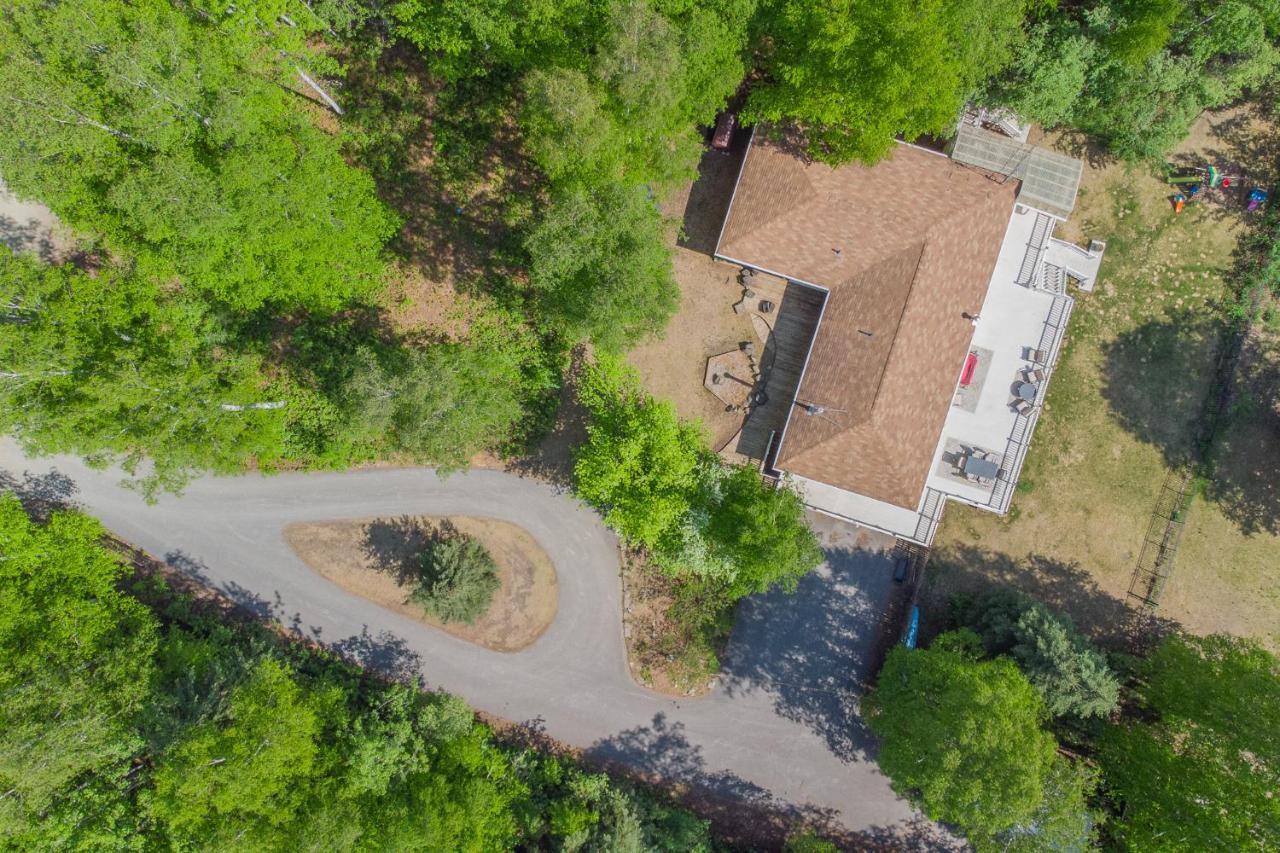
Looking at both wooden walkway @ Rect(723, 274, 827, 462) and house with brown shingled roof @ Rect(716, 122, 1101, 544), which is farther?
wooden walkway @ Rect(723, 274, 827, 462)

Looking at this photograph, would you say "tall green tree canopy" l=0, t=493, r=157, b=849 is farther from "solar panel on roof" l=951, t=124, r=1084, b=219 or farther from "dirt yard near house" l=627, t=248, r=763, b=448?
"solar panel on roof" l=951, t=124, r=1084, b=219

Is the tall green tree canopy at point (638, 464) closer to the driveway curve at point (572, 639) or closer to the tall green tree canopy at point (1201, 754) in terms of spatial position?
the driveway curve at point (572, 639)

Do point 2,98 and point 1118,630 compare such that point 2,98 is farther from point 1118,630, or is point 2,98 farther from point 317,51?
point 1118,630

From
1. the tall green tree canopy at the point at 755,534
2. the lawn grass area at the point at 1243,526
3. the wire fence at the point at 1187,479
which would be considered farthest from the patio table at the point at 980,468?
the lawn grass area at the point at 1243,526

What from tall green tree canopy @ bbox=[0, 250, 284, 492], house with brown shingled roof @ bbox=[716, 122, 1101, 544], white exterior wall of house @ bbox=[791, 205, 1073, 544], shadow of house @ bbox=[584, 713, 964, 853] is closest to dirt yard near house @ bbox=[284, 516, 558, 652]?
tall green tree canopy @ bbox=[0, 250, 284, 492]

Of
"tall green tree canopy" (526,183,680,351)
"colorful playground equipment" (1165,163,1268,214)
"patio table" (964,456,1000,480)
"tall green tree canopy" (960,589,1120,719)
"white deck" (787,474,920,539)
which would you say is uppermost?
"colorful playground equipment" (1165,163,1268,214)

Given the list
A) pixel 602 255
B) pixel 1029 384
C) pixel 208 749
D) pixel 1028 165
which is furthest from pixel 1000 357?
pixel 208 749

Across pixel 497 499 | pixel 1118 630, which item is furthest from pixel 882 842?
pixel 497 499
